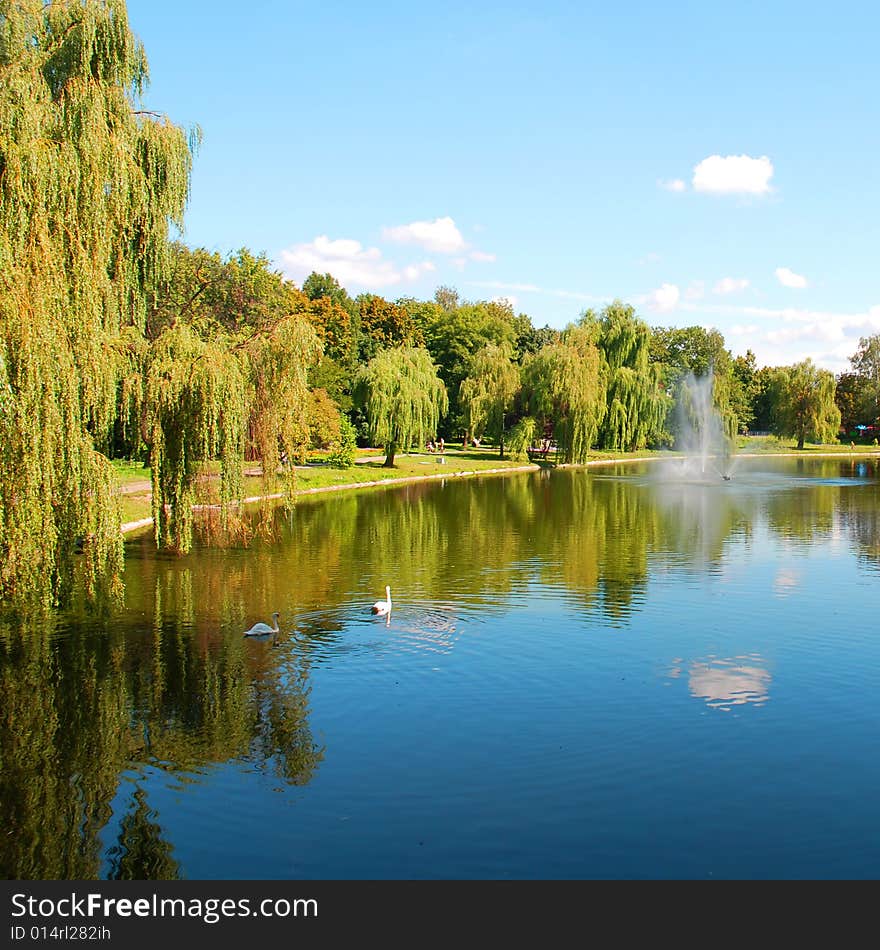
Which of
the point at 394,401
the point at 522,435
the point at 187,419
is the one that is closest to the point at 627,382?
the point at 522,435

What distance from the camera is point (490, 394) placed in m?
65.9

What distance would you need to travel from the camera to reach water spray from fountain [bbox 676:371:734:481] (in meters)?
73.5

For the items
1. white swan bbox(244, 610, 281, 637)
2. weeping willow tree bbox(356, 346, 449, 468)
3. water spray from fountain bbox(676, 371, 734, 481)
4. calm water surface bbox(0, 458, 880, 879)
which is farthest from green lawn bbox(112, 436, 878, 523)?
white swan bbox(244, 610, 281, 637)

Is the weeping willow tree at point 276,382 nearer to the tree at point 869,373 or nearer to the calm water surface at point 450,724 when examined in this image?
the calm water surface at point 450,724

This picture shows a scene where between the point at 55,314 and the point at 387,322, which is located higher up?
the point at 387,322

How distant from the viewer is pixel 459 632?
17.2 metres

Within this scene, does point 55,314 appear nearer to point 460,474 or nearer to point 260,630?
point 260,630

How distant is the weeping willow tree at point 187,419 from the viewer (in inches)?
839

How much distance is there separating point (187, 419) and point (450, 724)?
1161 cm

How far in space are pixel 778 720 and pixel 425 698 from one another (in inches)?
188

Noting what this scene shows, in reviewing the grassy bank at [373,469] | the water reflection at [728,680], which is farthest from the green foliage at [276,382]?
the water reflection at [728,680]

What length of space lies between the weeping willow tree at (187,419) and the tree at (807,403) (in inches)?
3199
